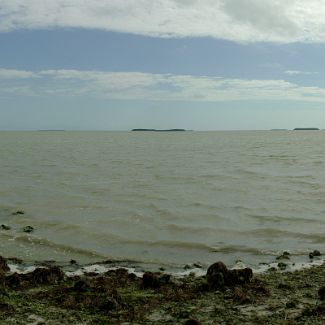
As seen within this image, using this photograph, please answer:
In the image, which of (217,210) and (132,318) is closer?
Result: (132,318)

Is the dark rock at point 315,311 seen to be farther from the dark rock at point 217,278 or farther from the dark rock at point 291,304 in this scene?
the dark rock at point 217,278

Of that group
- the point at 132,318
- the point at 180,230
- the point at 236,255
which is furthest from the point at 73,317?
the point at 180,230

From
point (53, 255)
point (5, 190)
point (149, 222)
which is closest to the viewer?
point (53, 255)

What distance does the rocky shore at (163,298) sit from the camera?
7434mm

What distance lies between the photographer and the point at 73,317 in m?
7.47

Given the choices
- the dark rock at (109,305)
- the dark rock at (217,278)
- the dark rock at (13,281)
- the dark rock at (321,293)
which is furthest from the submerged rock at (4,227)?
the dark rock at (321,293)

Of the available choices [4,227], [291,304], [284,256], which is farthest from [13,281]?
[4,227]

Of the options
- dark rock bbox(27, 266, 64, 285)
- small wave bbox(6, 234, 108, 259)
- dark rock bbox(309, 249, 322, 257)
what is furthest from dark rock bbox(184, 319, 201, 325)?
dark rock bbox(309, 249, 322, 257)

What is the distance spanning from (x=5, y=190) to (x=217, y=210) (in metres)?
11.0

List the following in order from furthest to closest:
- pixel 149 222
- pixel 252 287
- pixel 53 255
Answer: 1. pixel 149 222
2. pixel 53 255
3. pixel 252 287

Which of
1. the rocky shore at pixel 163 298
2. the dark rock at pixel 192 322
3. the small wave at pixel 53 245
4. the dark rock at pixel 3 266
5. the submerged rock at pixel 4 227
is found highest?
the dark rock at pixel 192 322

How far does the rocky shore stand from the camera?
7434 mm

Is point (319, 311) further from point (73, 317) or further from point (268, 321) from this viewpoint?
point (73, 317)

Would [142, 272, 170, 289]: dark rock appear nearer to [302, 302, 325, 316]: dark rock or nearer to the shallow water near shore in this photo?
the shallow water near shore
